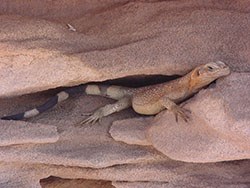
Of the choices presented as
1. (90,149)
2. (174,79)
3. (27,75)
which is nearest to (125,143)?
(90,149)

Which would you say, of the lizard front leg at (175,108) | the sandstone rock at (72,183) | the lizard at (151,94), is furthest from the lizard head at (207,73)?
the sandstone rock at (72,183)

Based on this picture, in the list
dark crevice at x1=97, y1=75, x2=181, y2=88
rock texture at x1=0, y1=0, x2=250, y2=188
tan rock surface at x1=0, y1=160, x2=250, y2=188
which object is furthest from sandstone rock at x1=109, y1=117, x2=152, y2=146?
dark crevice at x1=97, y1=75, x2=181, y2=88

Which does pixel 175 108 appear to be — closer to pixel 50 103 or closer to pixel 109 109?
pixel 109 109

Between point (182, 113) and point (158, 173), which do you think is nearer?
point (182, 113)

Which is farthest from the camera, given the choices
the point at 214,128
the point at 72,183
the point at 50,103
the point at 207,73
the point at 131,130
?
the point at 72,183

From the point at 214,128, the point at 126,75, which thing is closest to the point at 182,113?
the point at 214,128

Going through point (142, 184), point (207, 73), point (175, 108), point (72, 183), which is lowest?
point (72, 183)

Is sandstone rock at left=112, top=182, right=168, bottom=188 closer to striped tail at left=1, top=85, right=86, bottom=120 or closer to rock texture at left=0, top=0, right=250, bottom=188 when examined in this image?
rock texture at left=0, top=0, right=250, bottom=188

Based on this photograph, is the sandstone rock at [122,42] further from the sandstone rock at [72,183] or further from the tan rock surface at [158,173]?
the sandstone rock at [72,183]
